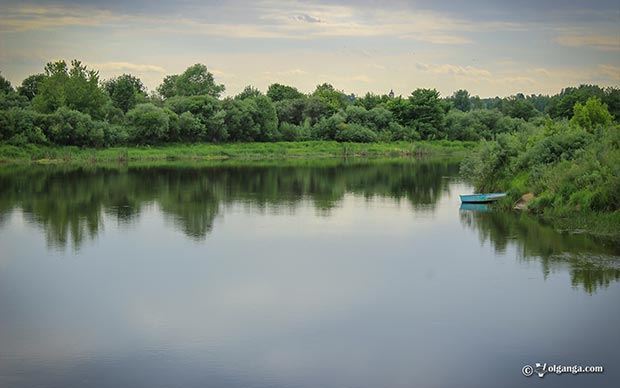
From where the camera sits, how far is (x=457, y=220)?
110 ft

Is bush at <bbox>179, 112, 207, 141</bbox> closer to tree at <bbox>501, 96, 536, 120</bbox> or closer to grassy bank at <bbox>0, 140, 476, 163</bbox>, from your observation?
grassy bank at <bbox>0, 140, 476, 163</bbox>

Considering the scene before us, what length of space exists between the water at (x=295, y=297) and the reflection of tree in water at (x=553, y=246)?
0.08 meters

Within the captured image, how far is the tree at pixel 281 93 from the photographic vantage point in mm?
97125

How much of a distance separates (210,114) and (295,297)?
5609cm

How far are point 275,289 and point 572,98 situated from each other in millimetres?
66801

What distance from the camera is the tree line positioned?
66.4 m

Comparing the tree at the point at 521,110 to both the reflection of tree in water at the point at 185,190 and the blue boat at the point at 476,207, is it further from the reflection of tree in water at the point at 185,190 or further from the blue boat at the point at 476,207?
the blue boat at the point at 476,207

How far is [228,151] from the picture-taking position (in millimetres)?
73875

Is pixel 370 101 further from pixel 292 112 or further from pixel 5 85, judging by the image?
pixel 5 85

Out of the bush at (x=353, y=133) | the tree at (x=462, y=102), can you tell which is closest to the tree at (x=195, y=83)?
the bush at (x=353, y=133)

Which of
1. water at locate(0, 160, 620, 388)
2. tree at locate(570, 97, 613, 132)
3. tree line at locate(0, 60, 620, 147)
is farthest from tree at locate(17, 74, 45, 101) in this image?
tree at locate(570, 97, 613, 132)

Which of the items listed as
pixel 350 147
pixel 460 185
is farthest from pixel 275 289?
pixel 350 147

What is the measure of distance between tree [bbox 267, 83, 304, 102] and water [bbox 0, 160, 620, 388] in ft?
198

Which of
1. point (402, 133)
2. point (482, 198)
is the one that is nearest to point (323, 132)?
point (402, 133)
